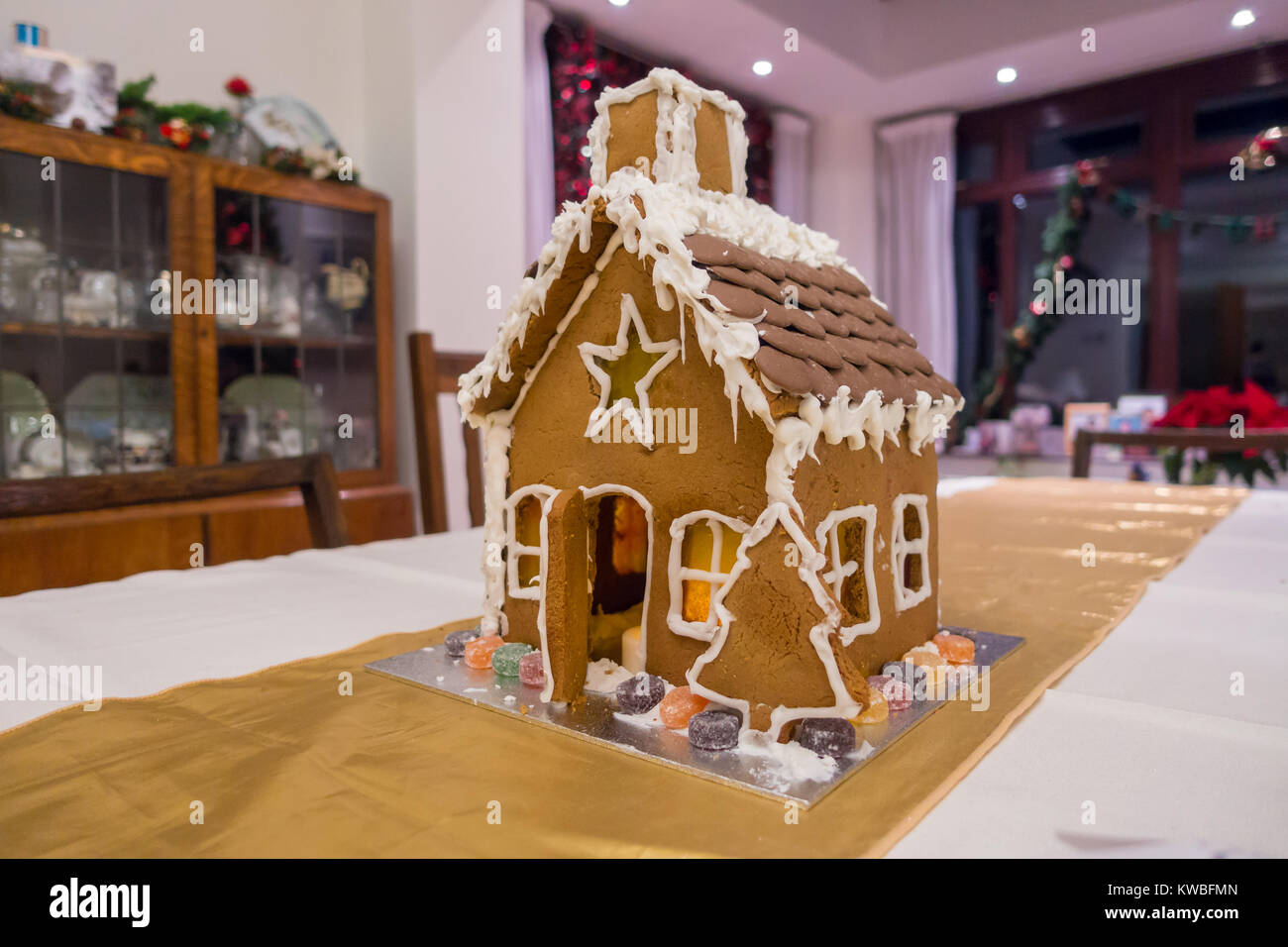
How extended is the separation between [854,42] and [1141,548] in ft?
12.9

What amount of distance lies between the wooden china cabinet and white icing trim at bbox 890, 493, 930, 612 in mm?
2373

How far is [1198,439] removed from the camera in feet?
9.10

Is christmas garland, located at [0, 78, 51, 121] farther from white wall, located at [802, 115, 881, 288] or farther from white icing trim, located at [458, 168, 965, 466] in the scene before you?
white wall, located at [802, 115, 881, 288]

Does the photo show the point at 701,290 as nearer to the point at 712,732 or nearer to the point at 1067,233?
the point at 712,732

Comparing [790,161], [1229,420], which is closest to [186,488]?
[1229,420]

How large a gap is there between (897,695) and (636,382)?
399 millimetres

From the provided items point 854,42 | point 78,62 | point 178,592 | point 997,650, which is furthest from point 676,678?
point 854,42

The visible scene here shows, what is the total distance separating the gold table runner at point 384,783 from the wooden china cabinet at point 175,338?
1938 mm

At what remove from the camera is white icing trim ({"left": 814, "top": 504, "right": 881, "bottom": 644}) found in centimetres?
80

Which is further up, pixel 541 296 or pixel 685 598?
pixel 541 296

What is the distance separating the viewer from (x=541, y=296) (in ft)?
2.85

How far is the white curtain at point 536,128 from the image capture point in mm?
3873

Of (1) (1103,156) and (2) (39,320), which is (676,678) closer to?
(2) (39,320)
